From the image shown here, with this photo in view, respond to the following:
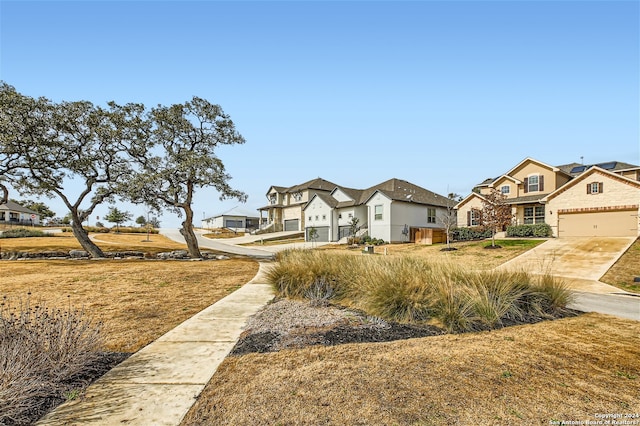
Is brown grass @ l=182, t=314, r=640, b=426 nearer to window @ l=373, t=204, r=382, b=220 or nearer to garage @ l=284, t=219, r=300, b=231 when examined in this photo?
window @ l=373, t=204, r=382, b=220

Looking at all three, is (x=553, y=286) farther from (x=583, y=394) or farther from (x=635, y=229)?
(x=635, y=229)

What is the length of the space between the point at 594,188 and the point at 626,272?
46.8 ft

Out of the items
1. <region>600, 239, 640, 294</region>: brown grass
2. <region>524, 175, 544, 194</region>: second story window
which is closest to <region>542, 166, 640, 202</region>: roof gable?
<region>524, 175, 544, 194</region>: second story window

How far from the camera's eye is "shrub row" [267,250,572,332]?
261 inches

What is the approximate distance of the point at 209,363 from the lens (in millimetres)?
4715

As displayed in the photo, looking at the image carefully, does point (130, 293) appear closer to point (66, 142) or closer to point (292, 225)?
point (66, 142)

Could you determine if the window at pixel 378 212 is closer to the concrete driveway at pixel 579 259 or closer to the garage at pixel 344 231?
the garage at pixel 344 231

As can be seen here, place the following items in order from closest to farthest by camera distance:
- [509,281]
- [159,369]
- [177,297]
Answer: [159,369]
[509,281]
[177,297]

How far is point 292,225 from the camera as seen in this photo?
173ft

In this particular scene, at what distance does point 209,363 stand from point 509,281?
6728mm

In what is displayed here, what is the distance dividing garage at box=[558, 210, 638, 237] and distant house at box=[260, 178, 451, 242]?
12013mm

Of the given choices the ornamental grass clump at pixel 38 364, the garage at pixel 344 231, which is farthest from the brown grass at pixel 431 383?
the garage at pixel 344 231

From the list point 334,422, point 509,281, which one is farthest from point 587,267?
point 334,422

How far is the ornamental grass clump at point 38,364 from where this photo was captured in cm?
317
